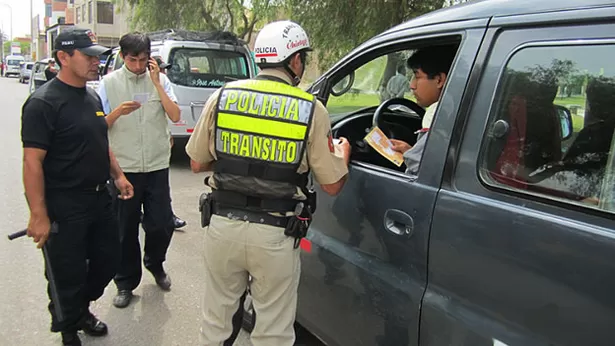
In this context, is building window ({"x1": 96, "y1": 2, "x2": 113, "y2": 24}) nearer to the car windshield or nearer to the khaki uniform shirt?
the car windshield

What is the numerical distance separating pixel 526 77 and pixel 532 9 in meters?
0.22

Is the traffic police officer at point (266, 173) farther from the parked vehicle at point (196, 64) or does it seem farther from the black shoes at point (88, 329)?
the parked vehicle at point (196, 64)

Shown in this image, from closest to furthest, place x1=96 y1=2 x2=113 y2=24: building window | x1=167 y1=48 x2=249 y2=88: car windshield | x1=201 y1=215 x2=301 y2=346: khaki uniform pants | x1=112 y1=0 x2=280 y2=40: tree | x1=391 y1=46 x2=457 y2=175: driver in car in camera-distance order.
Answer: x1=201 y1=215 x2=301 y2=346: khaki uniform pants → x1=391 y1=46 x2=457 y2=175: driver in car → x1=167 y1=48 x2=249 y2=88: car windshield → x1=112 y1=0 x2=280 y2=40: tree → x1=96 y1=2 x2=113 y2=24: building window

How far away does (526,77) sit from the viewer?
5.49 feet

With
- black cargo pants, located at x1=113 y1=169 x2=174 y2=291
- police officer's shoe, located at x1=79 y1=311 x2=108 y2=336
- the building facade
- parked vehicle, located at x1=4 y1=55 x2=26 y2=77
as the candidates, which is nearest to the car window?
black cargo pants, located at x1=113 y1=169 x2=174 y2=291

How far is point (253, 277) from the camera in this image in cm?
224

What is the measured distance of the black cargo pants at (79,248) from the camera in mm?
2764

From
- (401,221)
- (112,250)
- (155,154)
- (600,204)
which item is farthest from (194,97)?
(600,204)

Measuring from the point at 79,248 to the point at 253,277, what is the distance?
121 centimetres

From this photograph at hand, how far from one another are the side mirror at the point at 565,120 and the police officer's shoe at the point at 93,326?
9.37 feet

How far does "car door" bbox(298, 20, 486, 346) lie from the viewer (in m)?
1.88

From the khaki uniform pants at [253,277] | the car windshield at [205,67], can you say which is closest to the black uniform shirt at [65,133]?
the khaki uniform pants at [253,277]

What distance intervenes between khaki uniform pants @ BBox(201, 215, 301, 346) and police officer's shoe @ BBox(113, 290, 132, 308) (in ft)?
4.96

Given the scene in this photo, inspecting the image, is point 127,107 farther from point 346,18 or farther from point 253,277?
point 346,18
